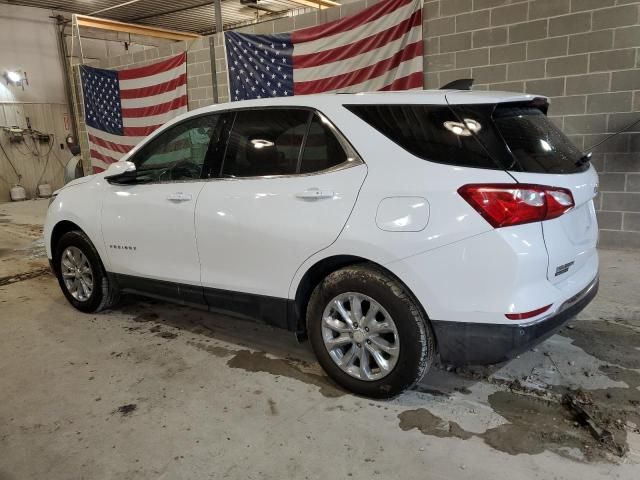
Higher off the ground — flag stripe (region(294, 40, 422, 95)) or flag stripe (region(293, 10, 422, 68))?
flag stripe (region(293, 10, 422, 68))

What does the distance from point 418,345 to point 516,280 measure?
0.59m

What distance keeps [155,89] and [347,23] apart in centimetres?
434

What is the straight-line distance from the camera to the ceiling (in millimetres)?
12383

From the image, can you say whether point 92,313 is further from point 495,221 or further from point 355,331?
point 495,221

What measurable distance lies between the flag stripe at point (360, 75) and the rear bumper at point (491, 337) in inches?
182

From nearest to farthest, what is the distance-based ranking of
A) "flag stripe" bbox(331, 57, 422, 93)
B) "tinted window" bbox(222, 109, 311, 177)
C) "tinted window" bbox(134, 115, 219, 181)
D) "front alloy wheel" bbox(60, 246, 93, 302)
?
"tinted window" bbox(222, 109, 311, 177) → "tinted window" bbox(134, 115, 219, 181) → "front alloy wheel" bbox(60, 246, 93, 302) → "flag stripe" bbox(331, 57, 422, 93)

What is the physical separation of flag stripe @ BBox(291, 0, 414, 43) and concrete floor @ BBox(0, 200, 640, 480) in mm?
4364

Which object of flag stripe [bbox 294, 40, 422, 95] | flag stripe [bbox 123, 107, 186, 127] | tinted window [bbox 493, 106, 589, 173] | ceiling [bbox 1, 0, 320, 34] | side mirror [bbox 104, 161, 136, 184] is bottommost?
side mirror [bbox 104, 161, 136, 184]

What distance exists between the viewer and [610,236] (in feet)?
18.7

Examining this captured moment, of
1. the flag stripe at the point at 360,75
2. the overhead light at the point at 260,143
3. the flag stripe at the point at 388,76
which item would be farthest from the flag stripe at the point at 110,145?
the overhead light at the point at 260,143

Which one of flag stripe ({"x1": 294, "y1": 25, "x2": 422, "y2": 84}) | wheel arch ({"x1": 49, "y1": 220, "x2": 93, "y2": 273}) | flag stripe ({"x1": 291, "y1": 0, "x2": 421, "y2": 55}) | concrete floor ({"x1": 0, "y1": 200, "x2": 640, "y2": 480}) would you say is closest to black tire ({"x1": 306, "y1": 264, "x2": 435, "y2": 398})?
concrete floor ({"x1": 0, "y1": 200, "x2": 640, "y2": 480})

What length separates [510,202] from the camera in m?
2.31

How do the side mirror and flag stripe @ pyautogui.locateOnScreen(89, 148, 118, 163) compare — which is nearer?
the side mirror

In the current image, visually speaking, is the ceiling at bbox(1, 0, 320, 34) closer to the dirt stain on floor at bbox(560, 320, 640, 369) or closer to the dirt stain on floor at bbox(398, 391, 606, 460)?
the dirt stain on floor at bbox(560, 320, 640, 369)
